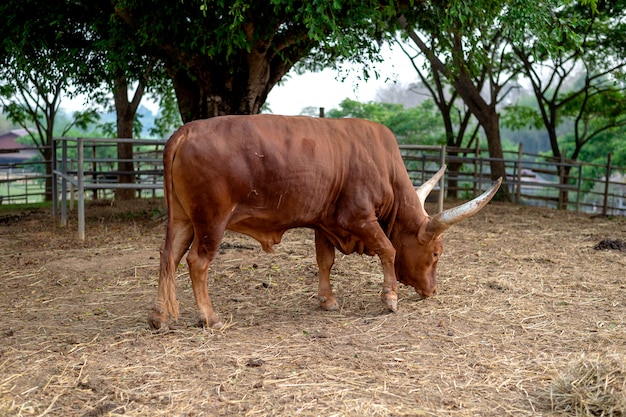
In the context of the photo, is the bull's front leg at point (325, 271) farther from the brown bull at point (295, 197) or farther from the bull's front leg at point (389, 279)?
the bull's front leg at point (389, 279)

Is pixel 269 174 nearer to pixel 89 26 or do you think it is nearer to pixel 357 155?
pixel 357 155

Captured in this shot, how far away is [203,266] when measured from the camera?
4746 millimetres

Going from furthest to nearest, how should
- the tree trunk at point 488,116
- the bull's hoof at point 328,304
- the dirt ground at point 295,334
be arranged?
1. the tree trunk at point 488,116
2. the bull's hoof at point 328,304
3. the dirt ground at point 295,334

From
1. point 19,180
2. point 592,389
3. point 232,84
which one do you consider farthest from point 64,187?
point 19,180

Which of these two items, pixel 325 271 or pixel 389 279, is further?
pixel 325 271

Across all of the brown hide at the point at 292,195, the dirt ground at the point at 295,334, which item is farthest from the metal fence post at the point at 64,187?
the brown hide at the point at 292,195

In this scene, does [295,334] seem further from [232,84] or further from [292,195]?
[232,84]

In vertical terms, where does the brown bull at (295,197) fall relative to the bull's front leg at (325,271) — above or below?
above

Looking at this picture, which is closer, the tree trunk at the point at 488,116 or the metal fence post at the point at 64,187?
the metal fence post at the point at 64,187

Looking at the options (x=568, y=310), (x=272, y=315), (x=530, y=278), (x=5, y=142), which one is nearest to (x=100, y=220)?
(x=272, y=315)

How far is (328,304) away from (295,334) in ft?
2.64

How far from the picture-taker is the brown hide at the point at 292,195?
4.64 meters

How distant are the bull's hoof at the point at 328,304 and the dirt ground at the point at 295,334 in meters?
0.06

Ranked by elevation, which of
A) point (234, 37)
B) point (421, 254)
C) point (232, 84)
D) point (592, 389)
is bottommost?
point (592, 389)
